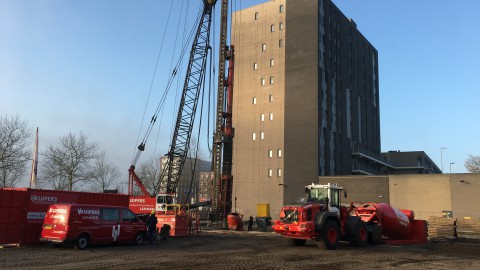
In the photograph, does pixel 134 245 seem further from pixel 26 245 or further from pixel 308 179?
pixel 308 179

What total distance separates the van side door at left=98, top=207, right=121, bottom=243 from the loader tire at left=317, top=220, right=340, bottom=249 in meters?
9.18

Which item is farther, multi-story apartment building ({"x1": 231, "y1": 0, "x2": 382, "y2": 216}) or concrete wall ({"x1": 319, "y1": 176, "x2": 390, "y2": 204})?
multi-story apartment building ({"x1": 231, "y1": 0, "x2": 382, "y2": 216})

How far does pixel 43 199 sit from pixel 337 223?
45.2 ft

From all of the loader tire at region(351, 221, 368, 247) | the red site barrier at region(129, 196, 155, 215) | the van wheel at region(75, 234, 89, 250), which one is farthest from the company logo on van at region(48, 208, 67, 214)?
the red site barrier at region(129, 196, 155, 215)

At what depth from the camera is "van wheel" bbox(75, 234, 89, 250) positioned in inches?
695

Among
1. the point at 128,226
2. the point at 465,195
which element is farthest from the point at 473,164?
the point at 128,226

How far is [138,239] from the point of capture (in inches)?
816

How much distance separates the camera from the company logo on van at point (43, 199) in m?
19.6

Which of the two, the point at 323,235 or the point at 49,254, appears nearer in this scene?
the point at 49,254

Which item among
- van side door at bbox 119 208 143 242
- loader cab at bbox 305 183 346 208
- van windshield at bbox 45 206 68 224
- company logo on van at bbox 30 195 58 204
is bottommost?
van side door at bbox 119 208 143 242

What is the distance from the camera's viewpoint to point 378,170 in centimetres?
8175

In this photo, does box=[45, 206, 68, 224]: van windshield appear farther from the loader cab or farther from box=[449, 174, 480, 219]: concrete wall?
box=[449, 174, 480, 219]: concrete wall

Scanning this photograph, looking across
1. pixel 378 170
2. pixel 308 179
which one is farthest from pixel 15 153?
pixel 378 170

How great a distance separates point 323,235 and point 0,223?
1396 cm
